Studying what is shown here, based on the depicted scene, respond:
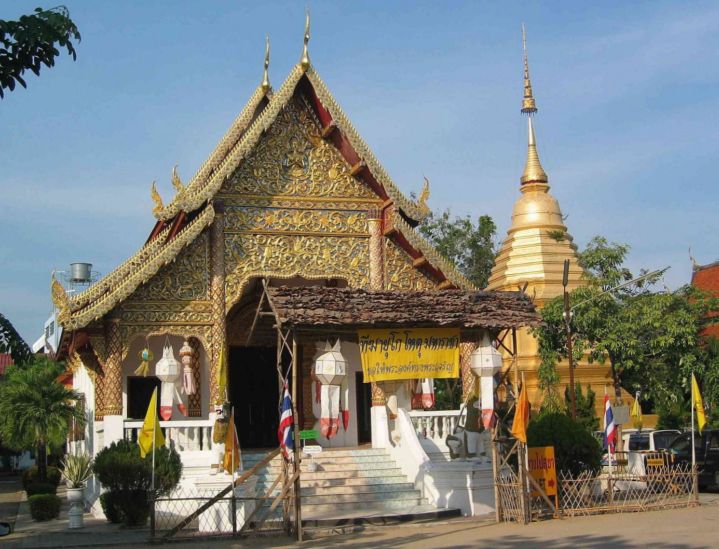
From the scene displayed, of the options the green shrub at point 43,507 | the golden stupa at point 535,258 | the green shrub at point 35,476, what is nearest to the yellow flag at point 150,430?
the green shrub at point 43,507

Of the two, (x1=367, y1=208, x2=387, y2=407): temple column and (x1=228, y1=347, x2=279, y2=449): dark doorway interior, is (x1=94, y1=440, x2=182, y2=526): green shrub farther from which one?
(x1=228, y1=347, x2=279, y2=449): dark doorway interior

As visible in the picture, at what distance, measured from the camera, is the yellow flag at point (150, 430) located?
1486 centimetres

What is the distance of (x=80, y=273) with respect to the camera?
47.0 m

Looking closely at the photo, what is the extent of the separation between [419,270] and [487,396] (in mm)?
5022

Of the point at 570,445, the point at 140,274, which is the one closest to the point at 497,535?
the point at 570,445

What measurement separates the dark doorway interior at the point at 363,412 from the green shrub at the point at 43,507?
21.1 ft

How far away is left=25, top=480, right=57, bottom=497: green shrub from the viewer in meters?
23.3

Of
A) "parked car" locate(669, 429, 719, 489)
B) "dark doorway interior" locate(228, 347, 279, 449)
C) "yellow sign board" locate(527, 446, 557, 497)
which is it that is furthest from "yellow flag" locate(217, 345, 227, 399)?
"parked car" locate(669, 429, 719, 489)

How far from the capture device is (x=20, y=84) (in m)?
10.0

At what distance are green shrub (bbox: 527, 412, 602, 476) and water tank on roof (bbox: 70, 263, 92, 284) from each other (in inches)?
1307

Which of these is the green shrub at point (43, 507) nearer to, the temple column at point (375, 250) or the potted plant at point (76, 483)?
the potted plant at point (76, 483)

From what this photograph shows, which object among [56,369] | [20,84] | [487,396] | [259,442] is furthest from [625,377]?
[20,84]

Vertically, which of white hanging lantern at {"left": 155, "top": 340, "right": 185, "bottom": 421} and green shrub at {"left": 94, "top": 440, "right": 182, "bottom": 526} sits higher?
white hanging lantern at {"left": 155, "top": 340, "right": 185, "bottom": 421}

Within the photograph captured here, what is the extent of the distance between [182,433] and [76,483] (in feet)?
6.81
